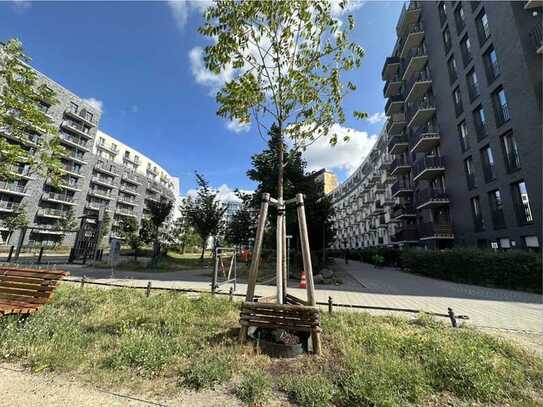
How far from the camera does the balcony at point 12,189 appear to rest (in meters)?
37.2

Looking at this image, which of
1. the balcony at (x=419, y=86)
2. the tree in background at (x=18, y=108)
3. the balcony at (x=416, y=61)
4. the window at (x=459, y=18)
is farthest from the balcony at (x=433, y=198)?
the tree in background at (x=18, y=108)

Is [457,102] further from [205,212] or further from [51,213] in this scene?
[51,213]

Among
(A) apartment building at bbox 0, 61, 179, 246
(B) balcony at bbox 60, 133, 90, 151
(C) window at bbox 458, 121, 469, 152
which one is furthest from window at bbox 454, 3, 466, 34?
(B) balcony at bbox 60, 133, 90, 151

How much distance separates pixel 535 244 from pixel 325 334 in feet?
53.4

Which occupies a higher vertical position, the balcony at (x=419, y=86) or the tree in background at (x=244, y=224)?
the balcony at (x=419, y=86)

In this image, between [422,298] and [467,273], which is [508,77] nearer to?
[467,273]

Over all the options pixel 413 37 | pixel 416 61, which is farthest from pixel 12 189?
pixel 413 37

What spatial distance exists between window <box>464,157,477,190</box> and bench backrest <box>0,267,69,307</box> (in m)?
24.4

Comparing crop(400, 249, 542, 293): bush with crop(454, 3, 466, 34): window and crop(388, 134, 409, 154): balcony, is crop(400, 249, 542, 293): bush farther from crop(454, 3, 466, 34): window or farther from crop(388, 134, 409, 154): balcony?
crop(454, 3, 466, 34): window

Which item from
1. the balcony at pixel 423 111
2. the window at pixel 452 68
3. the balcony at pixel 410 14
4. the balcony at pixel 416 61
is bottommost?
the balcony at pixel 423 111

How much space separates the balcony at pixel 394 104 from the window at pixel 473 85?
38.8ft

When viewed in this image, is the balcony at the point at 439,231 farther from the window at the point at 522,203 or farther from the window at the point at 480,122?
the window at the point at 480,122

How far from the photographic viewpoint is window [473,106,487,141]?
18.0 metres

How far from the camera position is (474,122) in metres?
18.8
